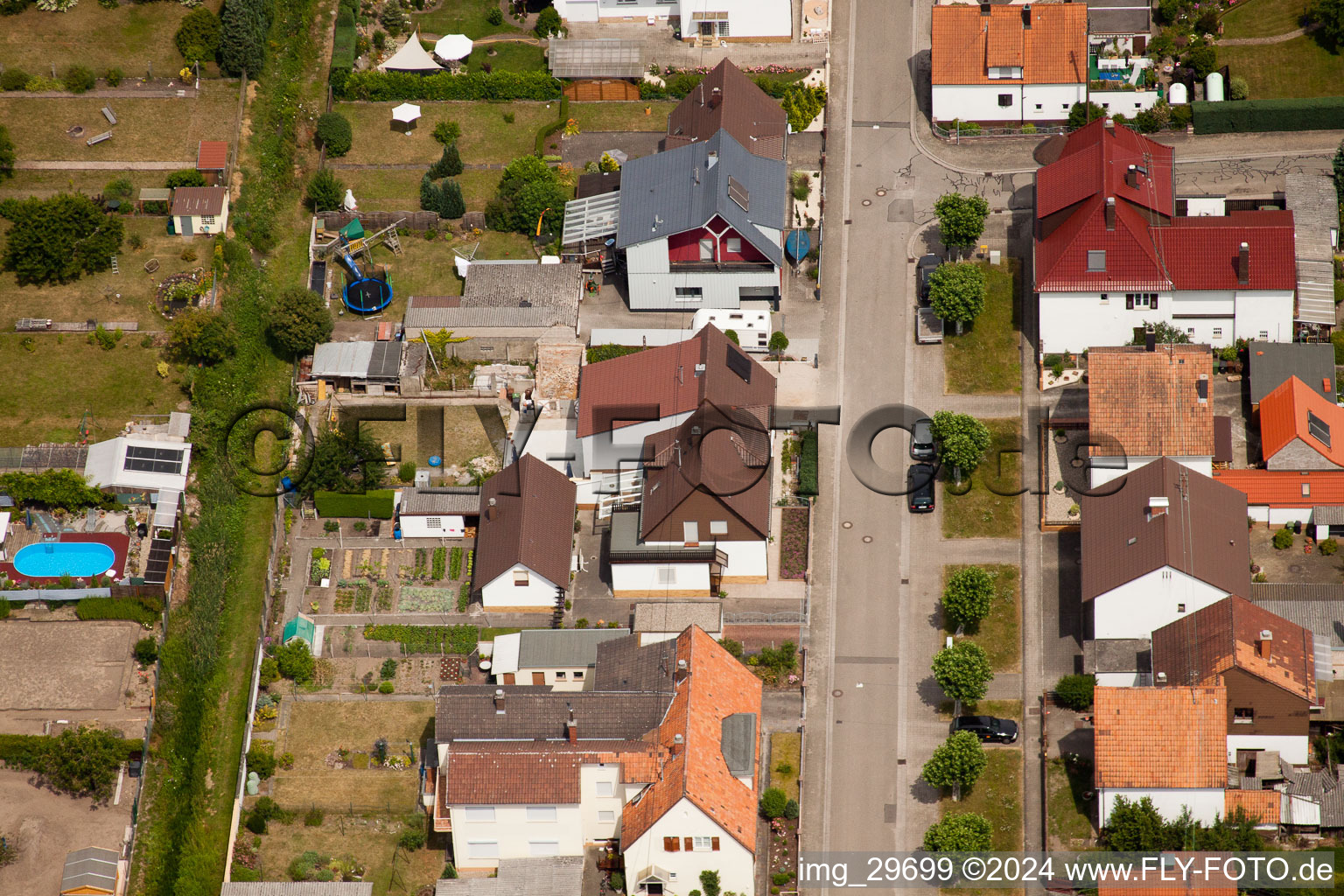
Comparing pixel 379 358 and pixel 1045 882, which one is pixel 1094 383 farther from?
pixel 379 358

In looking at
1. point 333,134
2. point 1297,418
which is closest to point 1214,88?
point 1297,418

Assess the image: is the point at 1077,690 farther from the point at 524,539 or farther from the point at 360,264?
the point at 360,264

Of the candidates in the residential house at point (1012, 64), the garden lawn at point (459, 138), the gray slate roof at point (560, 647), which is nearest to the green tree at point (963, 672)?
the gray slate roof at point (560, 647)

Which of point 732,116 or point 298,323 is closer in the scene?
point 298,323

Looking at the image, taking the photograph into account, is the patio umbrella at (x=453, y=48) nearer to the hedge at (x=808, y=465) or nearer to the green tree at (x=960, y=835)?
the hedge at (x=808, y=465)

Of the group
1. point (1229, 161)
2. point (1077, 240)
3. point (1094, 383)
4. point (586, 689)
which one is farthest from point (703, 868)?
point (1229, 161)
